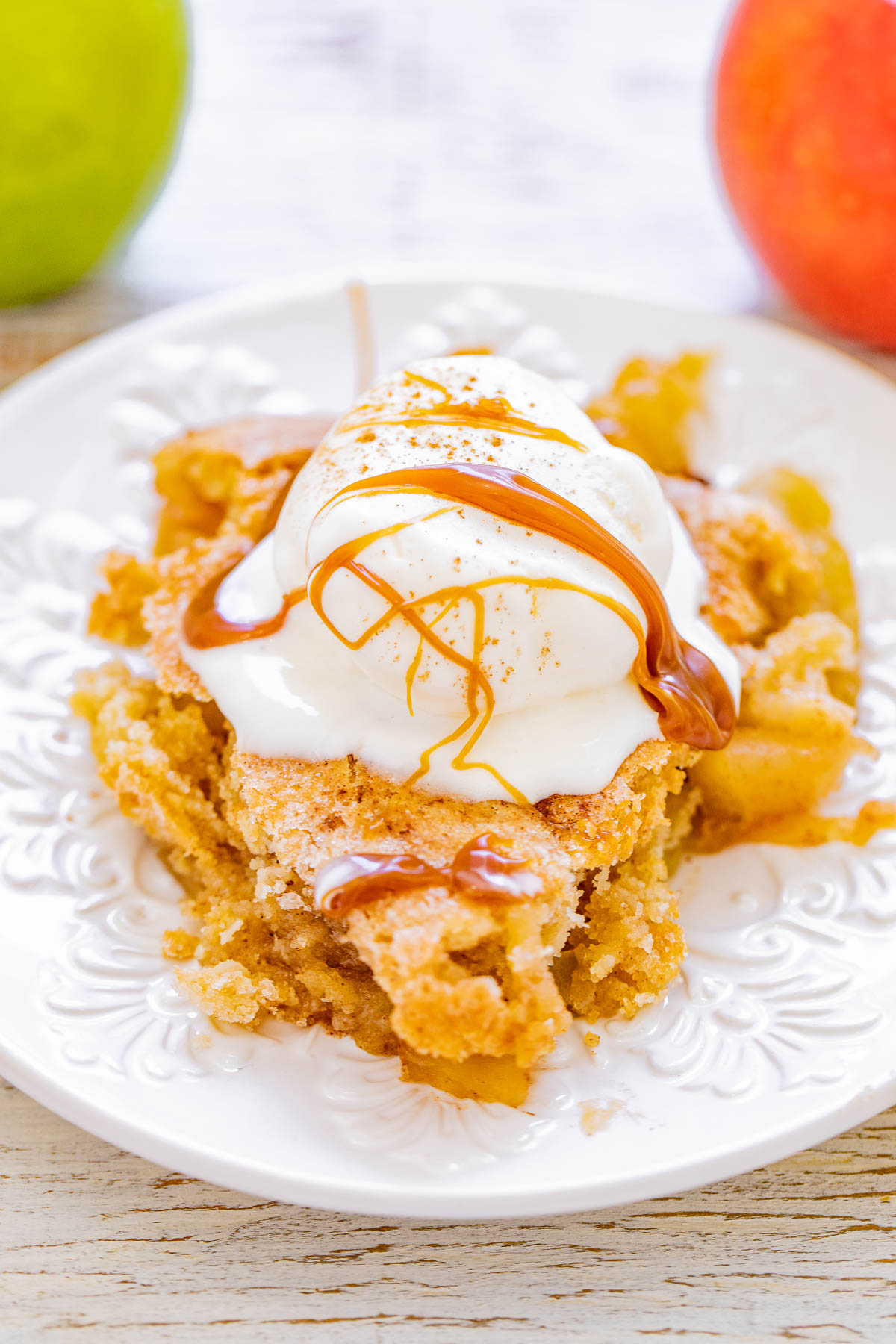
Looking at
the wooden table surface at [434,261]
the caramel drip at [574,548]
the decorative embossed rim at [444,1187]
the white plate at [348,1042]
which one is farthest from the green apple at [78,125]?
the decorative embossed rim at [444,1187]

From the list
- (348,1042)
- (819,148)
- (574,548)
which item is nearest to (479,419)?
(574,548)

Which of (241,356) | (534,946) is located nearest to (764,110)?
(241,356)

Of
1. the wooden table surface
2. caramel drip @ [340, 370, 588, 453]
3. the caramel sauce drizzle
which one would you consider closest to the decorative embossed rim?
the wooden table surface

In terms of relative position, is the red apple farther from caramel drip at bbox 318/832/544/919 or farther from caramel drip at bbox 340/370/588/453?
caramel drip at bbox 318/832/544/919

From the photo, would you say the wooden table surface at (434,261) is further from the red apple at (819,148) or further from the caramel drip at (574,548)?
the caramel drip at (574,548)

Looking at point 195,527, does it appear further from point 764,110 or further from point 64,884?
point 764,110

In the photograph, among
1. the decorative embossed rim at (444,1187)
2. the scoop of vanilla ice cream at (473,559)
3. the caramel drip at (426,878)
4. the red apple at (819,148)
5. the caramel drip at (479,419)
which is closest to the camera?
the decorative embossed rim at (444,1187)

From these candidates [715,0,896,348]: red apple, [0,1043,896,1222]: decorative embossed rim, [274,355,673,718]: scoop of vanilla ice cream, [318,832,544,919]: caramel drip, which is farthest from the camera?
[715,0,896,348]: red apple
